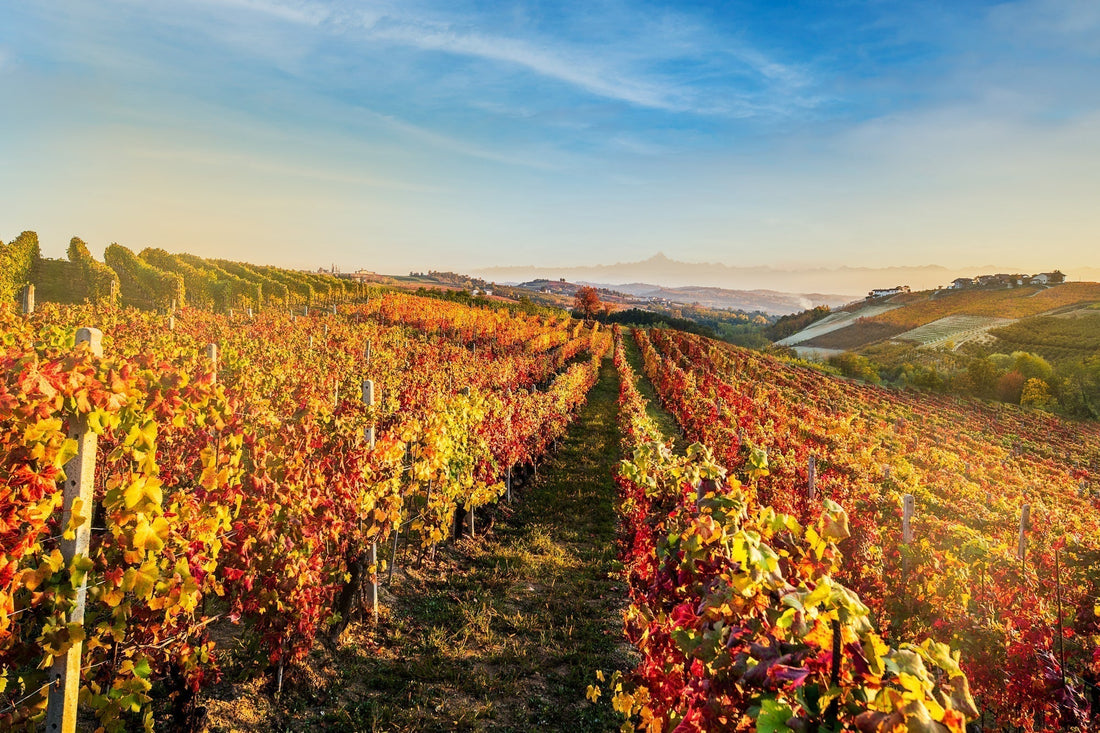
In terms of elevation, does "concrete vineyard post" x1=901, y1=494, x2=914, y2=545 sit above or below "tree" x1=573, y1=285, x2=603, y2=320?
below

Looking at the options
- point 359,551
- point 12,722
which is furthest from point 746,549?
point 359,551

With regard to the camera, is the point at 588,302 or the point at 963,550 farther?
the point at 588,302

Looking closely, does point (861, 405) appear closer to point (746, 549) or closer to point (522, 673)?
point (522, 673)

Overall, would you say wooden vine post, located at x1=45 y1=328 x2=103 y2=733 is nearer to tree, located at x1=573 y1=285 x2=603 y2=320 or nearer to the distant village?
tree, located at x1=573 y1=285 x2=603 y2=320

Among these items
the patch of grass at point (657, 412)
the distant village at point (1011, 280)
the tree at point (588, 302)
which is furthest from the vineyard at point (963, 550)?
the distant village at point (1011, 280)

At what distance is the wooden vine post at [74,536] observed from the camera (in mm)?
2439

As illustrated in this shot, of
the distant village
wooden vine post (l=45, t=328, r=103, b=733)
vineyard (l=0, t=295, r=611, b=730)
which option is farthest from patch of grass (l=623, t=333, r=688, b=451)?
the distant village

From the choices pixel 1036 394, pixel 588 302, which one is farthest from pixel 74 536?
pixel 588 302

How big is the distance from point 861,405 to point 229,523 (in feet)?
95.1

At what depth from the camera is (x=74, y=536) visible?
2436 mm

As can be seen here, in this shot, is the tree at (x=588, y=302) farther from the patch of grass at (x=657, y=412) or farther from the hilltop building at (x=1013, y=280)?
the hilltop building at (x=1013, y=280)

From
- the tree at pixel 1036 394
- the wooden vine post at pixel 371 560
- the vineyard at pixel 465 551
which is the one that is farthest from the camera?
the tree at pixel 1036 394

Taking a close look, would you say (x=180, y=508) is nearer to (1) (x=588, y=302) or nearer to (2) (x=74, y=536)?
(2) (x=74, y=536)

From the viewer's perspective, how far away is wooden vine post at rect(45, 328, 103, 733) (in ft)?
8.00
